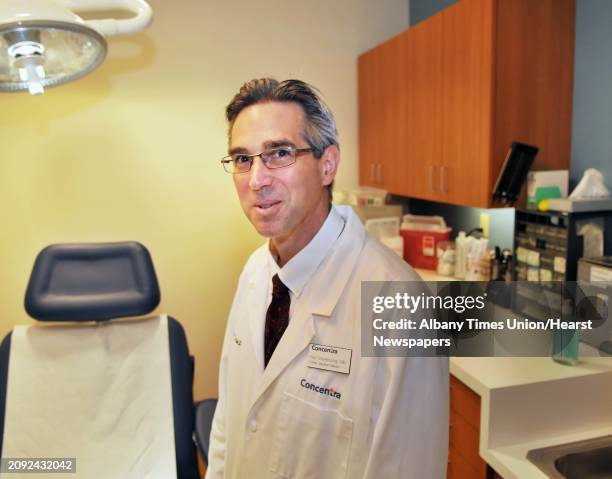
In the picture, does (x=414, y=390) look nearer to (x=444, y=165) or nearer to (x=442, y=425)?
(x=442, y=425)

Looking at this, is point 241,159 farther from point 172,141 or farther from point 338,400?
point 172,141

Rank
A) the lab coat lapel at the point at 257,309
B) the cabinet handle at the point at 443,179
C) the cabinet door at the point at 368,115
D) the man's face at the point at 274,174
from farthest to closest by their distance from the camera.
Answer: the cabinet door at the point at 368,115 → the cabinet handle at the point at 443,179 → the lab coat lapel at the point at 257,309 → the man's face at the point at 274,174

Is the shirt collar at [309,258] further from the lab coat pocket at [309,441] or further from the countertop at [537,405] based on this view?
the countertop at [537,405]

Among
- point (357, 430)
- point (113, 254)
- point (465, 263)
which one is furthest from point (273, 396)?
point (465, 263)

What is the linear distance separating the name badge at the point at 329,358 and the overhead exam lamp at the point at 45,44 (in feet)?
2.81

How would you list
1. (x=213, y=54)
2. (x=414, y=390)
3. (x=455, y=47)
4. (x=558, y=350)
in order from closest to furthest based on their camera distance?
1. (x=414, y=390)
2. (x=558, y=350)
3. (x=455, y=47)
4. (x=213, y=54)

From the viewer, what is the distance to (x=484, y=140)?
1893 mm

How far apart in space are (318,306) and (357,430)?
264mm

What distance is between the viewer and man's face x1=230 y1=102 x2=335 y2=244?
→ 105cm

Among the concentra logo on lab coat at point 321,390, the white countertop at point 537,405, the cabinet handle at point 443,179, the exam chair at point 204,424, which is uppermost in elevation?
the cabinet handle at point 443,179

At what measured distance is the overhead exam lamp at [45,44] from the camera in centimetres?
101

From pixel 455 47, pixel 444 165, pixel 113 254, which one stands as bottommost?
pixel 113 254

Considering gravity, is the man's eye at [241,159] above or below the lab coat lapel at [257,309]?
above

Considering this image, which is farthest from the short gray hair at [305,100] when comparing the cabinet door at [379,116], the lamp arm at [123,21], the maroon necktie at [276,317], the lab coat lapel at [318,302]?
the cabinet door at [379,116]
